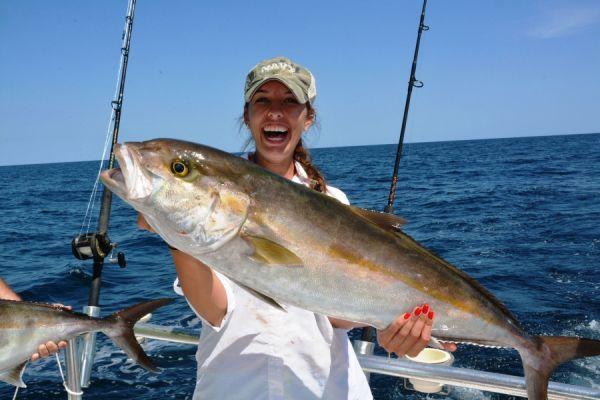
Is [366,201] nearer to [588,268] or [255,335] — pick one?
[588,268]

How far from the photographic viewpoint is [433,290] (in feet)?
7.66

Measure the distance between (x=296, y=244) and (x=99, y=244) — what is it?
2602mm

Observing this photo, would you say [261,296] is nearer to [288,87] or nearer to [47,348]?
[288,87]

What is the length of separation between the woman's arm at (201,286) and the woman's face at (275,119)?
0.81 m

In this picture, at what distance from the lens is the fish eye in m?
2.01

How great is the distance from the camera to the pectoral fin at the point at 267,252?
6.57 ft

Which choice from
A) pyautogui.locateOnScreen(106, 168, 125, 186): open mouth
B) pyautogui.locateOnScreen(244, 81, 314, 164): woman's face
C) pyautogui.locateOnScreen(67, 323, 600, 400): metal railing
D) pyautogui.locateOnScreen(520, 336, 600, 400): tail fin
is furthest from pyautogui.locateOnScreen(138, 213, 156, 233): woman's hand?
pyautogui.locateOnScreen(520, 336, 600, 400): tail fin

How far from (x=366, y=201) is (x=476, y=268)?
9348mm

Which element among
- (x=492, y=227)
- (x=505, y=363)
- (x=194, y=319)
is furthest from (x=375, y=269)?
(x=492, y=227)

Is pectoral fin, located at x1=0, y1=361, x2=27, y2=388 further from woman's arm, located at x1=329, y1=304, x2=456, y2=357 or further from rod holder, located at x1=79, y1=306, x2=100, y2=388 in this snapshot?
woman's arm, located at x1=329, y1=304, x2=456, y2=357

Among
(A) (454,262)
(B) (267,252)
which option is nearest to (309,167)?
(B) (267,252)

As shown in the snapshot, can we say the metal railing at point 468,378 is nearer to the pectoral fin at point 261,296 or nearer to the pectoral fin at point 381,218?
the pectoral fin at point 381,218

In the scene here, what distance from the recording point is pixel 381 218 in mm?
2354

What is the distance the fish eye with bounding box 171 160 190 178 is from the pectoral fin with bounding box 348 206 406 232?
2.61 feet
